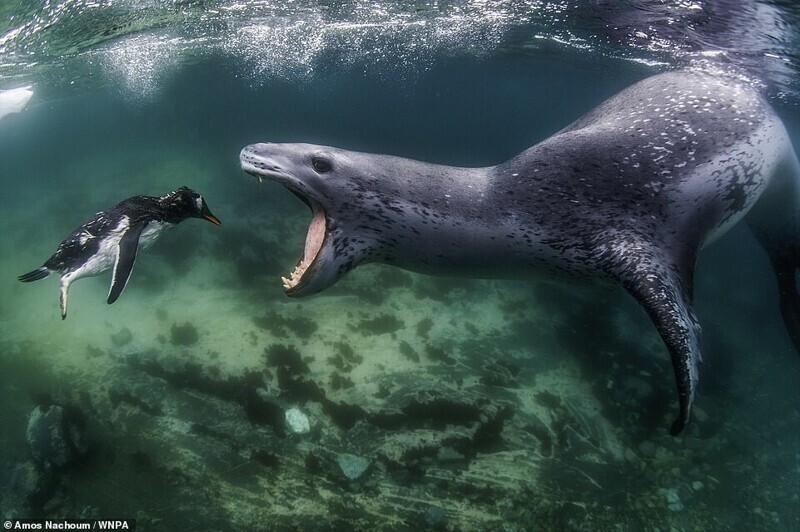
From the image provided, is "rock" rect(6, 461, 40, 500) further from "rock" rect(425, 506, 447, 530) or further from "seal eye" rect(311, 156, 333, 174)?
"seal eye" rect(311, 156, 333, 174)

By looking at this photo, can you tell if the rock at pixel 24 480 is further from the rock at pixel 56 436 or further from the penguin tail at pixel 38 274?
the penguin tail at pixel 38 274

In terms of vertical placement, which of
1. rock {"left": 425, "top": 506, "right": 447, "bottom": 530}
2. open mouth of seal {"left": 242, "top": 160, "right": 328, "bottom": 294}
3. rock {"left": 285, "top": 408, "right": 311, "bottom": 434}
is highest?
open mouth of seal {"left": 242, "top": 160, "right": 328, "bottom": 294}

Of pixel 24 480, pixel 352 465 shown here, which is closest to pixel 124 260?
pixel 24 480

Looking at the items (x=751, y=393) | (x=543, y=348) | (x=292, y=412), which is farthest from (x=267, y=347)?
(x=751, y=393)

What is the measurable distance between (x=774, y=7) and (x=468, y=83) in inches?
959

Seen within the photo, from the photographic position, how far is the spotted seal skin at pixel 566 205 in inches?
104

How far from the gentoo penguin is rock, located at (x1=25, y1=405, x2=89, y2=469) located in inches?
72.0

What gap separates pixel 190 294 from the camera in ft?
24.8

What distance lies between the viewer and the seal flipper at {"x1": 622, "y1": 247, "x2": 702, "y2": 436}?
2.50 meters

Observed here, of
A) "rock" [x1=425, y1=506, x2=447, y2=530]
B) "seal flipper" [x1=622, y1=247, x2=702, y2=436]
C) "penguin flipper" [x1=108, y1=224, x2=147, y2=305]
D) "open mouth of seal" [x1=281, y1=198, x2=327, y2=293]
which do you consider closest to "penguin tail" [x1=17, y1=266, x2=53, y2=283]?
"penguin flipper" [x1=108, y1=224, x2=147, y2=305]

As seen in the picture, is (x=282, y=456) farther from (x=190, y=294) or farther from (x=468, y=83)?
(x=468, y=83)

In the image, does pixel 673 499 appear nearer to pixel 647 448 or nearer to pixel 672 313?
pixel 647 448

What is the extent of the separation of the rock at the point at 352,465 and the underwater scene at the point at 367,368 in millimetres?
17

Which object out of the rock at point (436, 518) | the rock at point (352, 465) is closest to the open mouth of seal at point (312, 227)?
the rock at point (352, 465)
